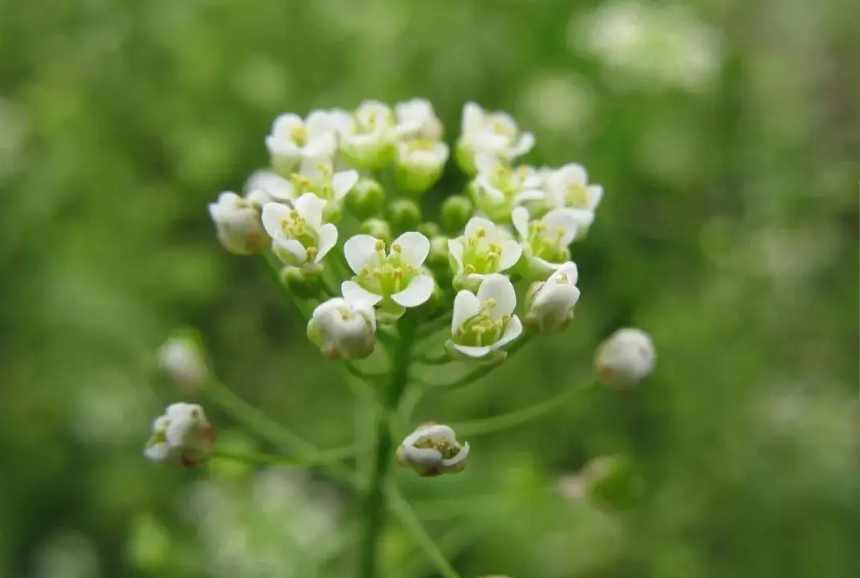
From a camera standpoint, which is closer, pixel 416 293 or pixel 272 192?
pixel 416 293

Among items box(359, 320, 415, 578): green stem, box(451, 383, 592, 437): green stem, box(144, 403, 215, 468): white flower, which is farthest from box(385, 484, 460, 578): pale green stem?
box(144, 403, 215, 468): white flower

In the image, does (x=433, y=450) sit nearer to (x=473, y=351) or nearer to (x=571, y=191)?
(x=473, y=351)

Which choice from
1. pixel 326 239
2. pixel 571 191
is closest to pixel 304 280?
pixel 326 239

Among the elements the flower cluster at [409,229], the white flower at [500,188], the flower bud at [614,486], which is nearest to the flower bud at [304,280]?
the flower cluster at [409,229]

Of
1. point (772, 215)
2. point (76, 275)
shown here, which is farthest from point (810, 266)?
point (76, 275)

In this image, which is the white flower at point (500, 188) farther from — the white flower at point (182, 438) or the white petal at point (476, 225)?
the white flower at point (182, 438)
